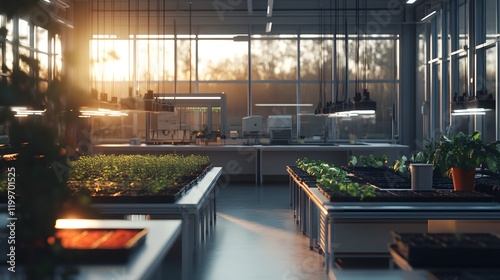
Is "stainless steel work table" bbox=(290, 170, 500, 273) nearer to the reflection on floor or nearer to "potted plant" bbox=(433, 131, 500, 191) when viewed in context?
the reflection on floor

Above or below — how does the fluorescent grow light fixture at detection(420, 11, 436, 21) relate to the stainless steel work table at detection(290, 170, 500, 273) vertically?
above

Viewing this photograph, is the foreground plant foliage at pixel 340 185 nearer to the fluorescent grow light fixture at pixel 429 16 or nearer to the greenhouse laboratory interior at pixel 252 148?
the greenhouse laboratory interior at pixel 252 148

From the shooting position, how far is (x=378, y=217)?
4.81 metres

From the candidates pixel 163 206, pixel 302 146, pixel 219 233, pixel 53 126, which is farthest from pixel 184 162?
pixel 302 146

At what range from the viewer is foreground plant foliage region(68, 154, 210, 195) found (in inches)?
212

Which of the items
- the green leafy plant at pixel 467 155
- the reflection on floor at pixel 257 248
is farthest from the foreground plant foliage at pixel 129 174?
the green leafy plant at pixel 467 155

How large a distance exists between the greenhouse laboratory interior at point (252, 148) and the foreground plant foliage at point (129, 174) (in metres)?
0.04

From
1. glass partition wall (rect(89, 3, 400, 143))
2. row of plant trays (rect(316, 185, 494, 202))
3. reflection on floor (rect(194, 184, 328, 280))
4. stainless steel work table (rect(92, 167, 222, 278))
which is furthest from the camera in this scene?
glass partition wall (rect(89, 3, 400, 143))

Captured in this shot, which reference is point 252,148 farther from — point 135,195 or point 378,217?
point 378,217

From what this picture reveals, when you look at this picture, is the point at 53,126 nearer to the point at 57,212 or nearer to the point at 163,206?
the point at 57,212

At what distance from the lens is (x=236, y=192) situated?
13.1 metres

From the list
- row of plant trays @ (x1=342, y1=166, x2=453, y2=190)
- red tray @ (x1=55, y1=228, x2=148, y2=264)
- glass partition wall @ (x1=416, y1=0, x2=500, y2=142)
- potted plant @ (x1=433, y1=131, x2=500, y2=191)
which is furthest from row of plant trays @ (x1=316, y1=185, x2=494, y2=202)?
glass partition wall @ (x1=416, y1=0, x2=500, y2=142)

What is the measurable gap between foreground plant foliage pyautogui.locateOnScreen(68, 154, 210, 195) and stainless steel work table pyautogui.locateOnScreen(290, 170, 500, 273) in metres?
1.42

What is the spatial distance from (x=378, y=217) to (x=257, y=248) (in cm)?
249
